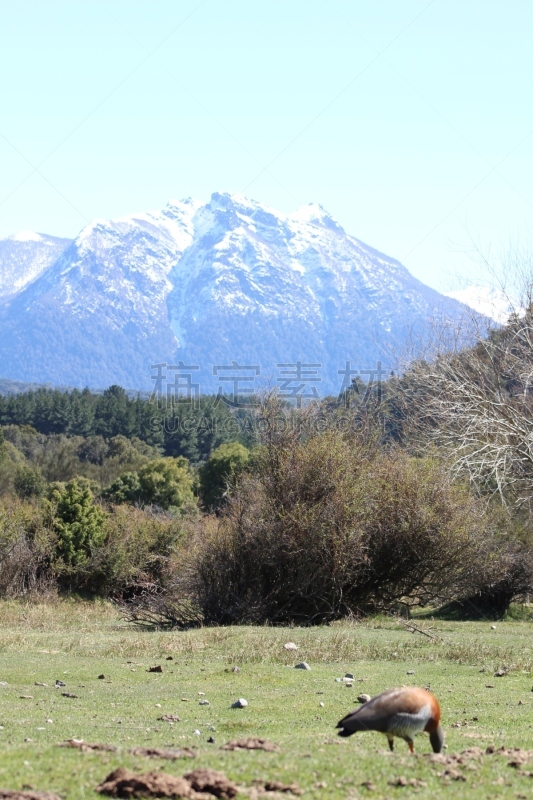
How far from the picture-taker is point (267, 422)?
28.4 metres

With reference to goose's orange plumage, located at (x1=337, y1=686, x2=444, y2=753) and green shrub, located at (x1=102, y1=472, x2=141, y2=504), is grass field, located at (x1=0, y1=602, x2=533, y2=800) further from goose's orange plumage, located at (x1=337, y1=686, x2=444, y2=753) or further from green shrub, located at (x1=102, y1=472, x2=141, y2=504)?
green shrub, located at (x1=102, y1=472, x2=141, y2=504)

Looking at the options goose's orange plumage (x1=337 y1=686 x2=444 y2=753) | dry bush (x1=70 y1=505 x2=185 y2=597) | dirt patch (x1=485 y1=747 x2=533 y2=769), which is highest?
goose's orange plumage (x1=337 y1=686 x2=444 y2=753)

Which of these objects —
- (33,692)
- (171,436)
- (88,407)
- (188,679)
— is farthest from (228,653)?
(88,407)

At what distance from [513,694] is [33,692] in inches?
270

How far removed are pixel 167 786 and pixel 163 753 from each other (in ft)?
4.08

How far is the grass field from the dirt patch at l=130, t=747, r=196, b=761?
0.13 m

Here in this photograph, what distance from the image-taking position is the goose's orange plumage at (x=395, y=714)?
7020 mm

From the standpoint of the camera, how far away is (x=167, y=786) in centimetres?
602

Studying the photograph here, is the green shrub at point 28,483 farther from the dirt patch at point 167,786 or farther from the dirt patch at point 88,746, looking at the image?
the dirt patch at point 167,786

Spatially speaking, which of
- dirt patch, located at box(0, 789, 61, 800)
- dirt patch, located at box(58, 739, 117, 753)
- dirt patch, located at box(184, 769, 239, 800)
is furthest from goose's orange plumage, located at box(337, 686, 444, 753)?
dirt patch, located at box(0, 789, 61, 800)

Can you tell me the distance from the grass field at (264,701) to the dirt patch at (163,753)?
13cm

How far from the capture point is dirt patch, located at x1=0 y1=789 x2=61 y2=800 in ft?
19.0

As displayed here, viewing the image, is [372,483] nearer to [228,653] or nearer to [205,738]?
[228,653]

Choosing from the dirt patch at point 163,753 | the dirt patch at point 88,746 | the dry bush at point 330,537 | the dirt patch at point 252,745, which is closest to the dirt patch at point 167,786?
the dirt patch at point 163,753
